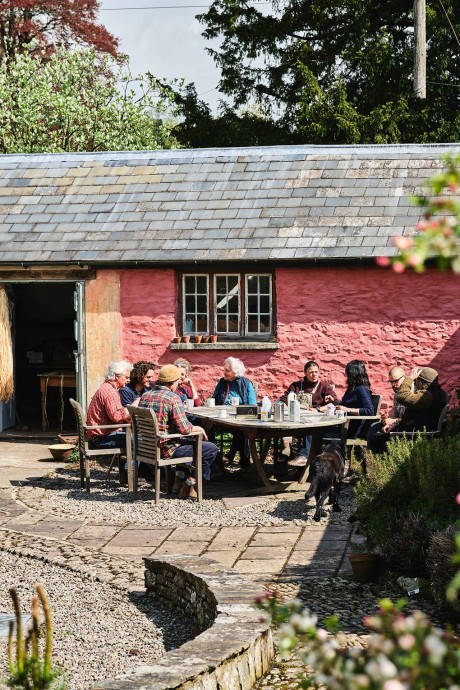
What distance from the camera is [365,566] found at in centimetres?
803

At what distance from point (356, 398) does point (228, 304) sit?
130 inches

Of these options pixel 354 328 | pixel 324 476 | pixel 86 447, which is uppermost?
pixel 354 328

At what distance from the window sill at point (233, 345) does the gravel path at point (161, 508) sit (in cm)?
325

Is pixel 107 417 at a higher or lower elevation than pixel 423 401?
lower

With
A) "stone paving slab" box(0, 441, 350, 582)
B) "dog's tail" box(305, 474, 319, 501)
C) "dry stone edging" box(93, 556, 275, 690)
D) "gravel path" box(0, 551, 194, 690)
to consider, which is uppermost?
"dog's tail" box(305, 474, 319, 501)

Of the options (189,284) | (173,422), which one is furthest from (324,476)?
(189,284)

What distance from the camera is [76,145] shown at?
82.5 ft

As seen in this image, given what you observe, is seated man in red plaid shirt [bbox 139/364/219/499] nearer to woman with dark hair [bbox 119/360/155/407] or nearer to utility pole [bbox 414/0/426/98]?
woman with dark hair [bbox 119/360/155/407]

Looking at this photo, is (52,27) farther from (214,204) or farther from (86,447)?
(86,447)

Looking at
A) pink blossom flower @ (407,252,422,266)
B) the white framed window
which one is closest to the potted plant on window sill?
pink blossom flower @ (407,252,422,266)

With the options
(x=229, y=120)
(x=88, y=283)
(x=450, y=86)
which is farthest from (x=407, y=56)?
(x=88, y=283)

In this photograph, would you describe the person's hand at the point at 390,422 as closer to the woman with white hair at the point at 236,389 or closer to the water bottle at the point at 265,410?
the water bottle at the point at 265,410

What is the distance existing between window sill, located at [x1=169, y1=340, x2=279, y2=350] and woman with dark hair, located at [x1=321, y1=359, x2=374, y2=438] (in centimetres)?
229

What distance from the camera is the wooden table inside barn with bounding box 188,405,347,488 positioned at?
11.6 metres
